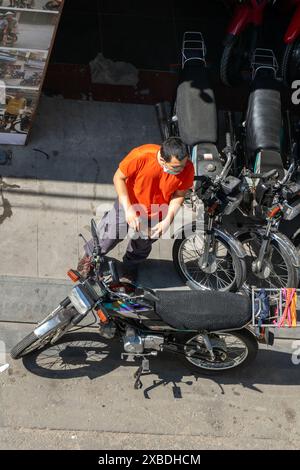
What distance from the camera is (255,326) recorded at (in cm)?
587

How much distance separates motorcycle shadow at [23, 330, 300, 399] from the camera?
642 cm

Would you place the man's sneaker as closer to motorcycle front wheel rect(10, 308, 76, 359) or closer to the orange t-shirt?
motorcycle front wheel rect(10, 308, 76, 359)

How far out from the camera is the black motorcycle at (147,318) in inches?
223

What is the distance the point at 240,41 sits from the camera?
8430 millimetres

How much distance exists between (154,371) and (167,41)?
477 centimetres

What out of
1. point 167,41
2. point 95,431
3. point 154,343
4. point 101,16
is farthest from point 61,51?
point 95,431

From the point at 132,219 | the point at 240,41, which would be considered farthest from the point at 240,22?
the point at 132,219

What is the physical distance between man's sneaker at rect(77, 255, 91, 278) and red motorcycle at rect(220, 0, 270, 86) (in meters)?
3.19

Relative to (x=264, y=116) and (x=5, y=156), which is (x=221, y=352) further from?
(x=5, y=156)

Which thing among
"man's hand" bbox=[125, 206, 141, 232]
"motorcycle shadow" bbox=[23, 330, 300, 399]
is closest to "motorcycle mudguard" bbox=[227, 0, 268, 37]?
"man's hand" bbox=[125, 206, 141, 232]

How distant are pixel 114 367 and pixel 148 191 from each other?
5.74 ft

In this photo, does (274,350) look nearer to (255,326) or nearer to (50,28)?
(255,326)
